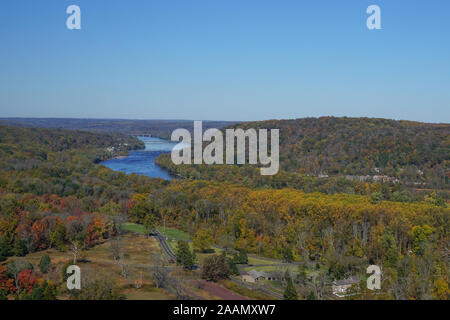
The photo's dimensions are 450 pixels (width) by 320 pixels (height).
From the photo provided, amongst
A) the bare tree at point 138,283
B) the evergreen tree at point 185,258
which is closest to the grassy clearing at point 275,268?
the evergreen tree at point 185,258

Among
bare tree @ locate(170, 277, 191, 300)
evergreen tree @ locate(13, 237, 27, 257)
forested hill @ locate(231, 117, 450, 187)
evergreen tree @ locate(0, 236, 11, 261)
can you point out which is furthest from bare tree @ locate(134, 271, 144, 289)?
forested hill @ locate(231, 117, 450, 187)

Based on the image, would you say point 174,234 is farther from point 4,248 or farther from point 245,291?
point 245,291

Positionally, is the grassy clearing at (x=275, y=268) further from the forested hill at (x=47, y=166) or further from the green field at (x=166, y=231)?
the forested hill at (x=47, y=166)

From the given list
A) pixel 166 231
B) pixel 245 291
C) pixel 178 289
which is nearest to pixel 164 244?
pixel 166 231

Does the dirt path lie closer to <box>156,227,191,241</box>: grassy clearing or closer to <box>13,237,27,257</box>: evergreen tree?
<box>156,227,191,241</box>: grassy clearing
